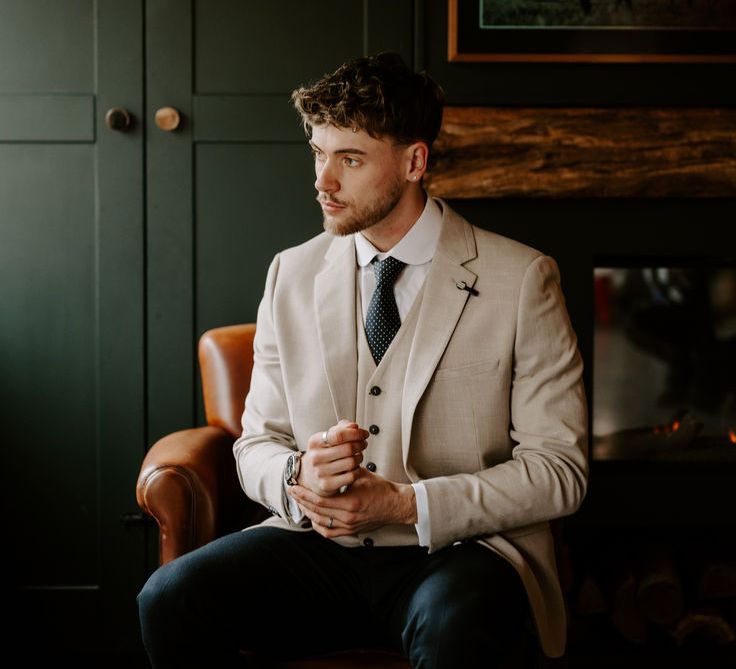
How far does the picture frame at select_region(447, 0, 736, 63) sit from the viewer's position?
224 centimetres

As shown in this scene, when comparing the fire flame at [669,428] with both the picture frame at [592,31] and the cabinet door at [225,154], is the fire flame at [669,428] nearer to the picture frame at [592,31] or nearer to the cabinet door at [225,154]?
the picture frame at [592,31]

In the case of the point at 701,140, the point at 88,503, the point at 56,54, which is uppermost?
the point at 56,54

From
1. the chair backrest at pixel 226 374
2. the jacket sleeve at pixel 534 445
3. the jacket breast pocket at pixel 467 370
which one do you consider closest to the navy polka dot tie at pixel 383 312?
the jacket breast pocket at pixel 467 370

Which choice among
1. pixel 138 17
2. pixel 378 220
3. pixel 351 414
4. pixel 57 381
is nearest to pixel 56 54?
pixel 138 17

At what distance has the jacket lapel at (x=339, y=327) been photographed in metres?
1.59

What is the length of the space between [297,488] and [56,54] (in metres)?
1.50

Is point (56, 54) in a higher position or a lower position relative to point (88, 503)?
higher

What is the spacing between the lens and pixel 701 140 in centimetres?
225

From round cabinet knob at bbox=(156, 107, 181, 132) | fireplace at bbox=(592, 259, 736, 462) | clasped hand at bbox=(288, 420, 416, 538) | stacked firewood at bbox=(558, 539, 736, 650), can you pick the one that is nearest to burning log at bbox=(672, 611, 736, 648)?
stacked firewood at bbox=(558, 539, 736, 650)

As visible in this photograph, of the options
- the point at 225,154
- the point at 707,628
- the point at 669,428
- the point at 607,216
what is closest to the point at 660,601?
the point at 707,628

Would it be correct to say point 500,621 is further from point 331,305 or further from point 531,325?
point 331,305

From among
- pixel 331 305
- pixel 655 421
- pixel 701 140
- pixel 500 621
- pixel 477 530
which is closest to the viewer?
pixel 500 621

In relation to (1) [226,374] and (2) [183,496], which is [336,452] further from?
(1) [226,374]

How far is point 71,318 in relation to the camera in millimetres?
2312
